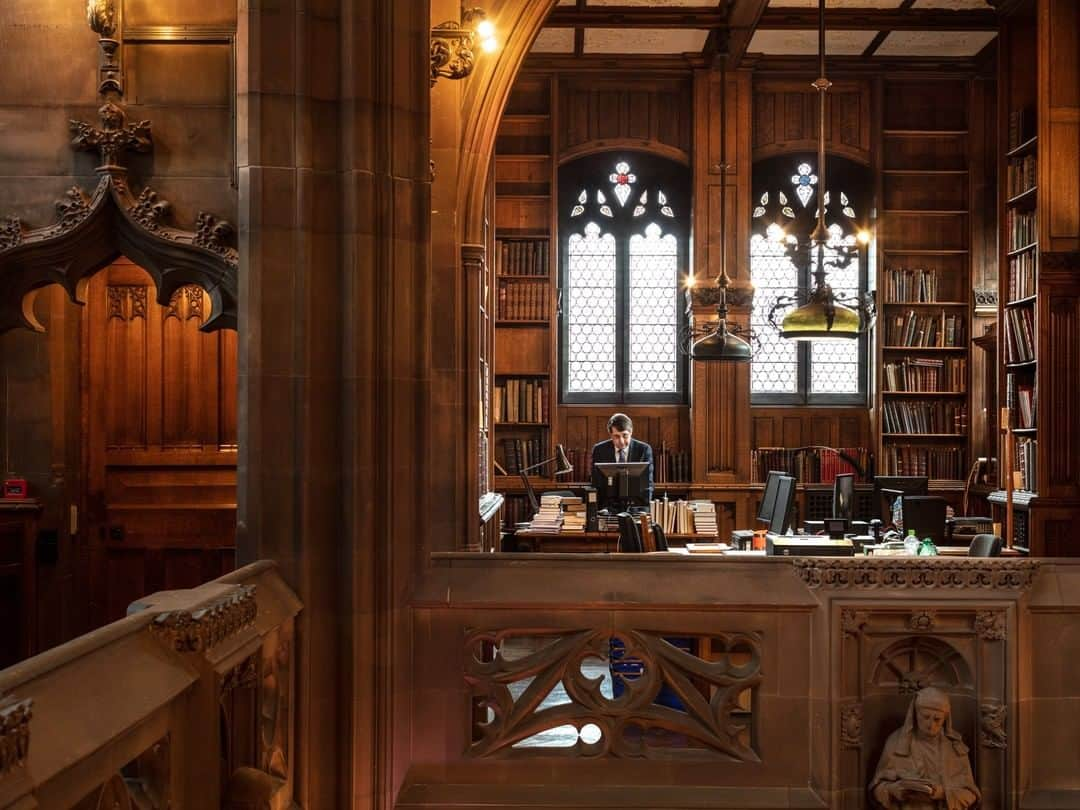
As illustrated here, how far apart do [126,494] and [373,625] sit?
312cm

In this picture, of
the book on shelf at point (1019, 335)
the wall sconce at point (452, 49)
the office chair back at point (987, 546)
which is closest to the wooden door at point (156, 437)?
the wall sconce at point (452, 49)

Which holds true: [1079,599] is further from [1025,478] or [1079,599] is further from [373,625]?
[1025,478]

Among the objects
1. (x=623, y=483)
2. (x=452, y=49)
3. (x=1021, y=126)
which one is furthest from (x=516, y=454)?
(x=452, y=49)

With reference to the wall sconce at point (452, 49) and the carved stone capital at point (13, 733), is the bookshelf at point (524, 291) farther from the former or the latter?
the carved stone capital at point (13, 733)

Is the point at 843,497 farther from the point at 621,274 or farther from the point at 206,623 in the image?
the point at 206,623

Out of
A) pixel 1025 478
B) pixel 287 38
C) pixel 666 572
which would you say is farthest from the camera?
pixel 1025 478

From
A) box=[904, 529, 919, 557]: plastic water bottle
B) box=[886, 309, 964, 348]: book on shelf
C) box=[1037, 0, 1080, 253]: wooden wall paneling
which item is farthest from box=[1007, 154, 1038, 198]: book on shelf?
box=[904, 529, 919, 557]: plastic water bottle

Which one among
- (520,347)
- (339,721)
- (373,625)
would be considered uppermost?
(520,347)

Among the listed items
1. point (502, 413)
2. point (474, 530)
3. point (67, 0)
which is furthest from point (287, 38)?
point (502, 413)

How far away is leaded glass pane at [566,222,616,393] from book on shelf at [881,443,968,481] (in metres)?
2.85

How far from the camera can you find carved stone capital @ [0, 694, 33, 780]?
5.16 feet

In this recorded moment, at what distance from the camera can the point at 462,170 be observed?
571 centimetres

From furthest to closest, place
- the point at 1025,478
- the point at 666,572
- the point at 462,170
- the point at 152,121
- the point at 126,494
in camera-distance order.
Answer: the point at 1025,478, the point at 126,494, the point at 462,170, the point at 152,121, the point at 666,572

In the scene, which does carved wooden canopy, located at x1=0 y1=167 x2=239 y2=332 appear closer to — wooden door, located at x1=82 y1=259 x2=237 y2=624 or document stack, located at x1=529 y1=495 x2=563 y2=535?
wooden door, located at x1=82 y1=259 x2=237 y2=624
